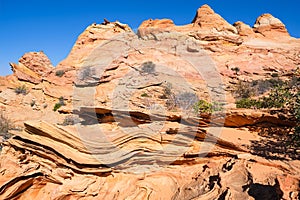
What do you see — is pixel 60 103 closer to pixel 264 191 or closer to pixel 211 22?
pixel 264 191

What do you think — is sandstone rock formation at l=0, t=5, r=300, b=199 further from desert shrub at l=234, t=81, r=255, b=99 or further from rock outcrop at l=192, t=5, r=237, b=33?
rock outcrop at l=192, t=5, r=237, b=33

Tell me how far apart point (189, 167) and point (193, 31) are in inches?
811

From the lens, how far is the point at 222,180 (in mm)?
4219

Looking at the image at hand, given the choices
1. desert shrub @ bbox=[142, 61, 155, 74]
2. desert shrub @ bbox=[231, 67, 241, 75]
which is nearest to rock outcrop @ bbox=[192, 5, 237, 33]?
desert shrub @ bbox=[231, 67, 241, 75]

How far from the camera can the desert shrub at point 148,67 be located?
60.0 ft

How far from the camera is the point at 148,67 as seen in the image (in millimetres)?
18688

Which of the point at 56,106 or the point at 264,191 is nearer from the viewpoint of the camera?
the point at 264,191

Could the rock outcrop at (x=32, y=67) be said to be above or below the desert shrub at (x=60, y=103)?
above

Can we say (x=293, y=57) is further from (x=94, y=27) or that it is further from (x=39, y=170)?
(x=39, y=170)

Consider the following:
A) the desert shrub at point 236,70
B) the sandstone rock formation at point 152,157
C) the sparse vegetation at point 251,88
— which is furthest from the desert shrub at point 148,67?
the sandstone rock formation at point 152,157

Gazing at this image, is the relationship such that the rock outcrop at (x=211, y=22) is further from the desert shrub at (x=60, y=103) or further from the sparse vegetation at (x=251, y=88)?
the desert shrub at (x=60, y=103)

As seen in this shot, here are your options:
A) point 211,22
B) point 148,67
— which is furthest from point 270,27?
point 148,67

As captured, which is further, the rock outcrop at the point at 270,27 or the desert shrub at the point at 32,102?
the rock outcrop at the point at 270,27

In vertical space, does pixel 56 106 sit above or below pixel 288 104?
above
